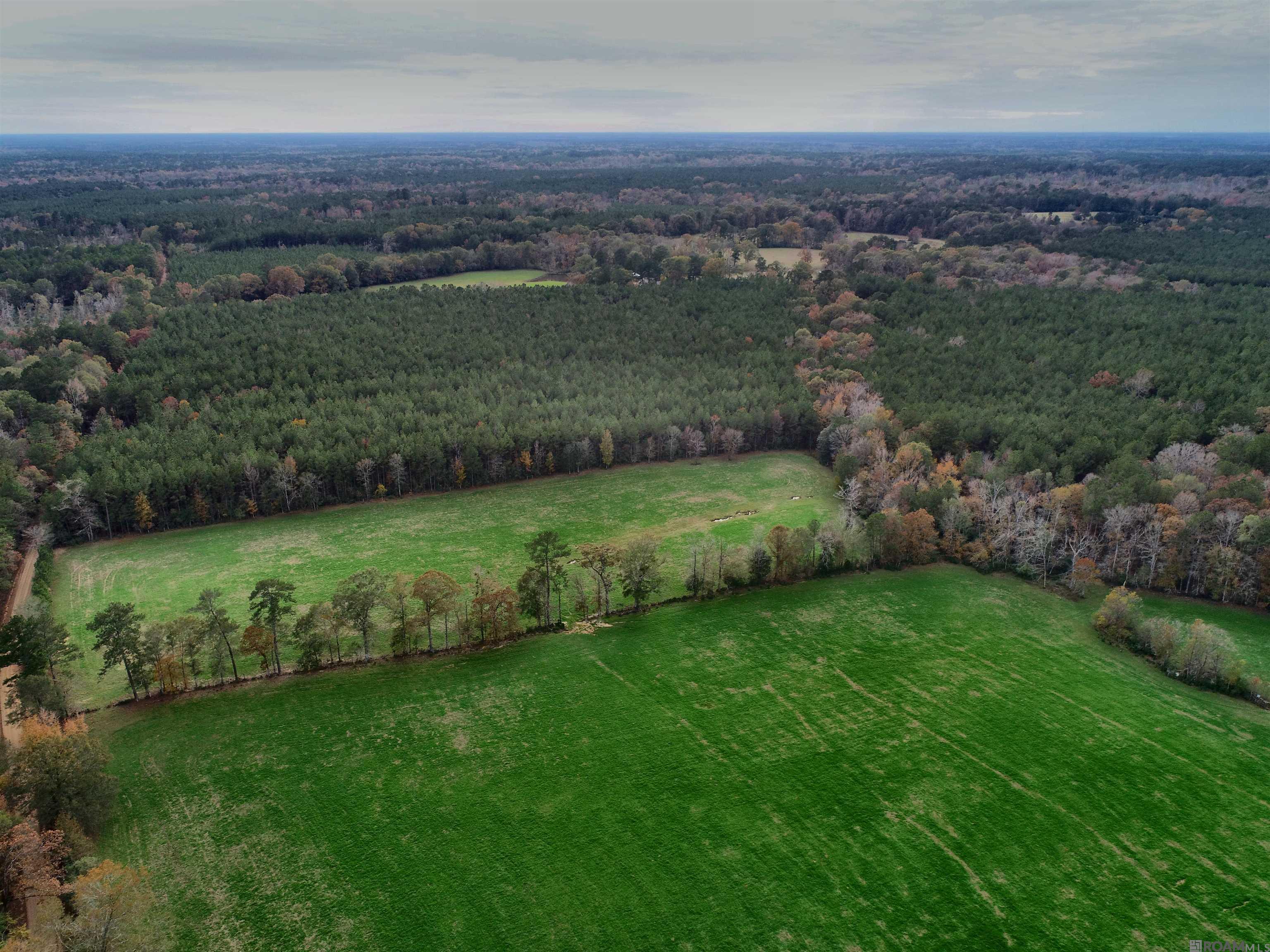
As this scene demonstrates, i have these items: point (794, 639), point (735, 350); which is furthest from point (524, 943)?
point (735, 350)

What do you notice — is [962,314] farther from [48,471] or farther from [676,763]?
[48,471]

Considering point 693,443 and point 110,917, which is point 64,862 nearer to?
point 110,917

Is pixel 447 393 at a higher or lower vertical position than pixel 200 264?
lower

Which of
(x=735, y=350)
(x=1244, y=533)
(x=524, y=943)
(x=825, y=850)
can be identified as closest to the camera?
(x=524, y=943)

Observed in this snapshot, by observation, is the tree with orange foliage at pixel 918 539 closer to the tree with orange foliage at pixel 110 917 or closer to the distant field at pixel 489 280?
the tree with orange foliage at pixel 110 917

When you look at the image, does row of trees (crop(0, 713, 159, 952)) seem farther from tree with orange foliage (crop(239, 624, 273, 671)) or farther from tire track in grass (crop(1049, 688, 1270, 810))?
tire track in grass (crop(1049, 688, 1270, 810))

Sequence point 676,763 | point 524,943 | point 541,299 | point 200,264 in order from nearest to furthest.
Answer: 1. point 524,943
2. point 676,763
3. point 541,299
4. point 200,264
